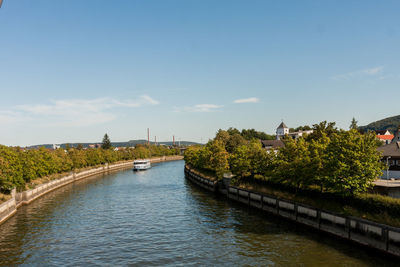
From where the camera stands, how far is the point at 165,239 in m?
36.1

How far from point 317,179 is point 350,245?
9985 mm

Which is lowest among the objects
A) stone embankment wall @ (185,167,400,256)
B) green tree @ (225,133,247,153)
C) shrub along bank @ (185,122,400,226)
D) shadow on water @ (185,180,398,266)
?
shadow on water @ (185,180,398,266)

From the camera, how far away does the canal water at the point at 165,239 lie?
Answer: 29438mm

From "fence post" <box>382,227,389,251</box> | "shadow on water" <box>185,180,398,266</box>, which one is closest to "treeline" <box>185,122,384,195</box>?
"shadow on water" <box>185,180,398,266</box>

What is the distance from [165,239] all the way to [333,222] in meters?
19.6

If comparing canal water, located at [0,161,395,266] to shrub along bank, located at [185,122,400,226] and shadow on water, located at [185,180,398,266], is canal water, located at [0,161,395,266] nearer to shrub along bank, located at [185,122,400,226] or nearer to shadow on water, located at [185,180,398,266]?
shadow on water, located at [185,180,398,266]

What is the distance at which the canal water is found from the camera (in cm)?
2944

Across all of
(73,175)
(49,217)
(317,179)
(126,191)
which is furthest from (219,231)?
(73,175)

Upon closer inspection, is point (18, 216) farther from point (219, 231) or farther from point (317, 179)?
point (317, 179)

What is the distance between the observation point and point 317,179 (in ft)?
131

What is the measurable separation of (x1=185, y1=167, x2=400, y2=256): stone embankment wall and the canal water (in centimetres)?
106

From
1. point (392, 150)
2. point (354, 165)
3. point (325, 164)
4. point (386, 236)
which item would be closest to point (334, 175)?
point (354, 165)

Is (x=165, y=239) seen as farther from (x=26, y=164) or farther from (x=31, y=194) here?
(x=26, y=164)

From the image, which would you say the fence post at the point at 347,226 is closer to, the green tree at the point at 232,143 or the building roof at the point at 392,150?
the building roof at the point at 392,150
